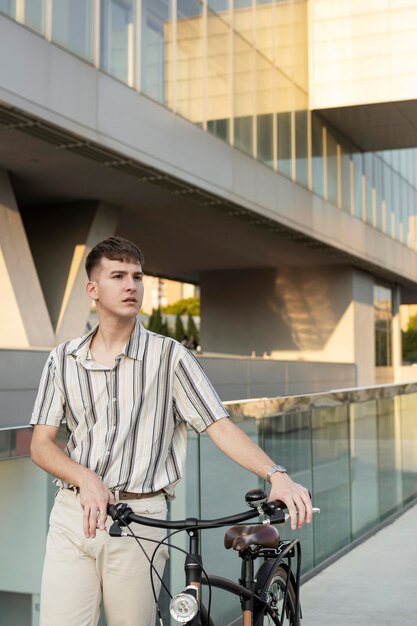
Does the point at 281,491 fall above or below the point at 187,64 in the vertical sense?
below

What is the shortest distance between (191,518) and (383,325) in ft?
145

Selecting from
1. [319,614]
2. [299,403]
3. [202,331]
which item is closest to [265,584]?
[319,614]

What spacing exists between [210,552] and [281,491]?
3.20m

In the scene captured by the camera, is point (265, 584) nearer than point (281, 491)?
No

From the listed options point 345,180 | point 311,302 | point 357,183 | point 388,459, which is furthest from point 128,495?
point 311,302

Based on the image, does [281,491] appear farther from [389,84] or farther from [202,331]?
[202,331]

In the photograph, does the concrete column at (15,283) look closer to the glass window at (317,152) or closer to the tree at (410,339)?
the glass window at (317,152)

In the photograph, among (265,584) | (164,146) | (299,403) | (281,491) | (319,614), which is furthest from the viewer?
(164,146)

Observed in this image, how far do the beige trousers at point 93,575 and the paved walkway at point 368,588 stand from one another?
3.56 meters

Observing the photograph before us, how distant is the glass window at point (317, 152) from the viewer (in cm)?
3306

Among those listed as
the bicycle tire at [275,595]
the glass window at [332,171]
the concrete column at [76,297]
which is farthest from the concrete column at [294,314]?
the bicycle tire at [275,595]

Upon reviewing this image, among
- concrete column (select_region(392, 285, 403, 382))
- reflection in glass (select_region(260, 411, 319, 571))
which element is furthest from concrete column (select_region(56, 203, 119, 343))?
concrete column (select_region(392, 285, 403, 382))

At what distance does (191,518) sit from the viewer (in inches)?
100

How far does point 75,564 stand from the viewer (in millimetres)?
2867
